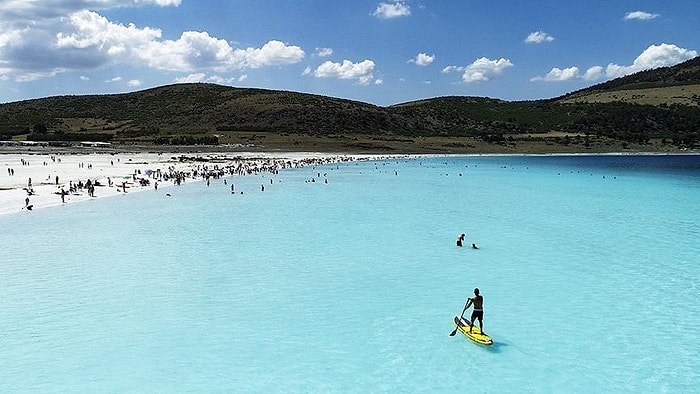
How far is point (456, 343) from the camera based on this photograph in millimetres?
13992

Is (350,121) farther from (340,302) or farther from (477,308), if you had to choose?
(477,308)

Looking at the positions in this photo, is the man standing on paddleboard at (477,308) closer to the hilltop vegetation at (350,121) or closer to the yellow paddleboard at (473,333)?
the yellow paddleboard at (473,333)

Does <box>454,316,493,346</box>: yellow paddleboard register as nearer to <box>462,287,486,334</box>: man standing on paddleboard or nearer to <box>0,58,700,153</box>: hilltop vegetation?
<box>462,287,486,334</box>: man standing on paddleboard

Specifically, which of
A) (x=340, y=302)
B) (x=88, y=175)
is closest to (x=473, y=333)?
(x=340, y=302)

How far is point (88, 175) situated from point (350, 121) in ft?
313

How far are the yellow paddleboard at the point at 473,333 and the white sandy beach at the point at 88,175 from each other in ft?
98.3

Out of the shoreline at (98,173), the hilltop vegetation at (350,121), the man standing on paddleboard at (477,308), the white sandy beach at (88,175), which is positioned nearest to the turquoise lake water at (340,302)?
the man standing on paddleboard at (477,308)

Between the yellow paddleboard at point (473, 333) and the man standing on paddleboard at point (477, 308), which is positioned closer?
the yellow paddleboard at point (473, 333)

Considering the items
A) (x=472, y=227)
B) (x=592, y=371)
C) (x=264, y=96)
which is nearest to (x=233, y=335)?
(x=592, y=371)

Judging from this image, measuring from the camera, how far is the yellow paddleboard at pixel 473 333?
13719mm

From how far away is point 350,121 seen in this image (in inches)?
5768

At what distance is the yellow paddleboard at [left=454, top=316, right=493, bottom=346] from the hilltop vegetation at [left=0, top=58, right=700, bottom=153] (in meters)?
103

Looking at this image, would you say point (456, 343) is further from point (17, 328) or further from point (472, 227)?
point (472, 227)

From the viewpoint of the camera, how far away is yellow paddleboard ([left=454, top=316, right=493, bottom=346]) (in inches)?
540
